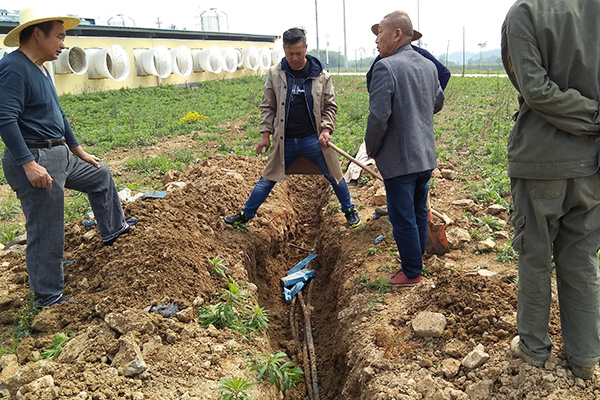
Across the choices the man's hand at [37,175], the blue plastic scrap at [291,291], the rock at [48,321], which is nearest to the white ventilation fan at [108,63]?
the blue plastic scrap at [291,291]

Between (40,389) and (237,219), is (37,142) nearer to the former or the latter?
(40,389)

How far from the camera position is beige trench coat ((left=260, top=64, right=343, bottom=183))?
15.2 feet

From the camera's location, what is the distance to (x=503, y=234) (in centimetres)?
443

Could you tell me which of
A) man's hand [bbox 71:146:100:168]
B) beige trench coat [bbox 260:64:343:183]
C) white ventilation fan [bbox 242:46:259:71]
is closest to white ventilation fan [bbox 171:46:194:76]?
white ventilation fan [bbox 242:46:259:71]

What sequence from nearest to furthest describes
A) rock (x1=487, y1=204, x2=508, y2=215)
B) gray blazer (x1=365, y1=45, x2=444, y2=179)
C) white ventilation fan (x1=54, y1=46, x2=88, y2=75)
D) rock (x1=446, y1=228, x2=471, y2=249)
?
gray blazer (x1=365, y1=45, x2=444, y2=179) < rock (x1=446, y1=228, x2=471, y2=249) < rock (x1=487, y1=204, x2=508, y2=215) < white ventilation fan (x1=54, y1=46, x2=88, y2=75)

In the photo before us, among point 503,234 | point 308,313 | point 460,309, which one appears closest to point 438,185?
point 503,234

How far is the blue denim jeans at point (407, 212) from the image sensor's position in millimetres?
3480

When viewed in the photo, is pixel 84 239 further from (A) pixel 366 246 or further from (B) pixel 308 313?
(A) pixel 366 246

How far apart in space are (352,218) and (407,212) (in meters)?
1.60

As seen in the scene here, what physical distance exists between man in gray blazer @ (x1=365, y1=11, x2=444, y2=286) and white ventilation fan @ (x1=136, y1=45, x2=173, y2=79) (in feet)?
68.7

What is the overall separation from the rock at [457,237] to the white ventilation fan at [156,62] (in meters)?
20.8

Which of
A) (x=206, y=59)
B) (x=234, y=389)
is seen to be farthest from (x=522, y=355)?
(x=206, y=59)

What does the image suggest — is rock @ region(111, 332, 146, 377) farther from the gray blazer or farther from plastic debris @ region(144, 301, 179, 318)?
the gray blazer

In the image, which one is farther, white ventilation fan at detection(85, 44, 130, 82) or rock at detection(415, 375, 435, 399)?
white ventilation fan at detection(85, 44, 130, 82)
